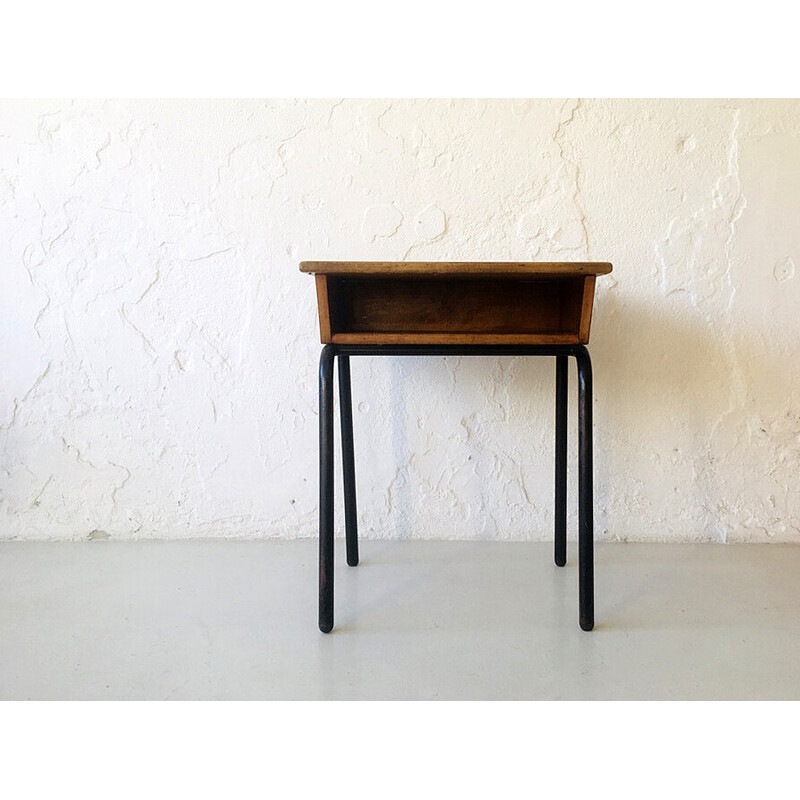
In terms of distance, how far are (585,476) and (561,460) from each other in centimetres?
25

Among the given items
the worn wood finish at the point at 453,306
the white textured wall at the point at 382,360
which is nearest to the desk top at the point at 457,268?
the worn wood finish at the point at 453,306

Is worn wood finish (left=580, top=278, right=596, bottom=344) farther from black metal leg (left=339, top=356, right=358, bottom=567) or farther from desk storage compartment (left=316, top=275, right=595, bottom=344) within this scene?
black metal leg (left=339, top=356, right=358, bottom=567)

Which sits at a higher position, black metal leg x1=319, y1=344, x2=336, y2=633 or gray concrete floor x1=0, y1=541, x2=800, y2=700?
black metal leg x1=319, y1=344, x2=336, y2=633

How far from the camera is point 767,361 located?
1.51 meters

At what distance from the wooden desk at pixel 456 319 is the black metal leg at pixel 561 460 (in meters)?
0.19

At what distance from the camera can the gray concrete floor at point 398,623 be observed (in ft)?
3.18

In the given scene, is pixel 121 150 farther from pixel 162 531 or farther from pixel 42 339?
pixel 162 531

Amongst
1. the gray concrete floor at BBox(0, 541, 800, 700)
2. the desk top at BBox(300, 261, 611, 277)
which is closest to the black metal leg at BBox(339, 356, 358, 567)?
the gray concrete floor at BBox(0, 541, 800, 700)

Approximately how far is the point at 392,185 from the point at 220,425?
698 mm

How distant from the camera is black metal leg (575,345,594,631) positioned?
113cm

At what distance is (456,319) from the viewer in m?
1.21

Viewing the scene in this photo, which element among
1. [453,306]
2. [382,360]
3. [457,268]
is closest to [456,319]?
[453,306]

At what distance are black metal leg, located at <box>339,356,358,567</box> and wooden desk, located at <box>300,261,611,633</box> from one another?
0.19 metres

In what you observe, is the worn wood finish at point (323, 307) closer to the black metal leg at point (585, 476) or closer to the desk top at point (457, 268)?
the desk top at point (457, 268)
